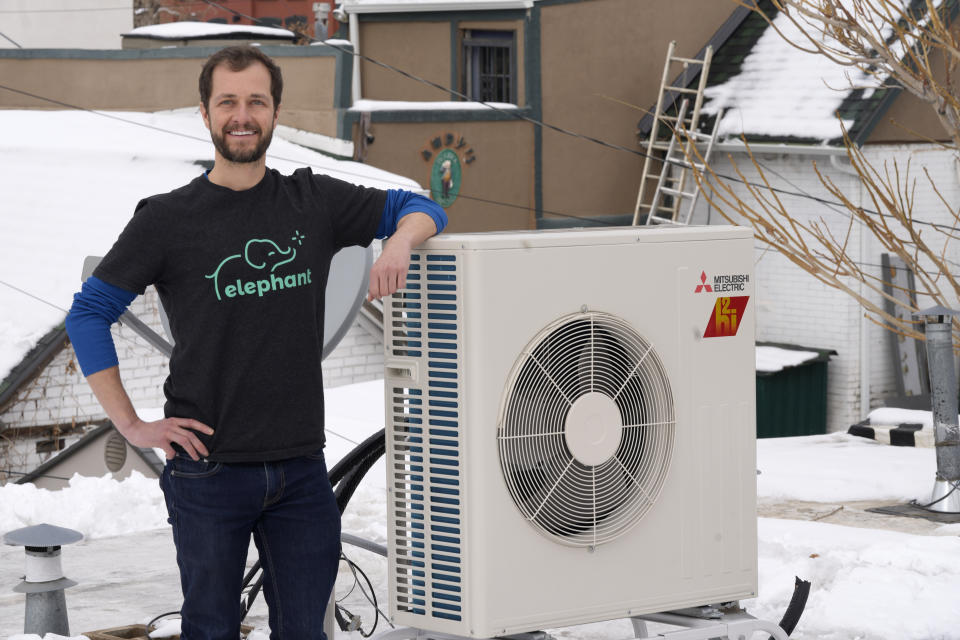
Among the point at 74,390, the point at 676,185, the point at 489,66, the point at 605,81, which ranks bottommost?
the point at 74,390

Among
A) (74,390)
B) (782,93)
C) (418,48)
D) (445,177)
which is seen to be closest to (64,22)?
(418,48)

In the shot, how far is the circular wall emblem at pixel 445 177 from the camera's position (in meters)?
18.8

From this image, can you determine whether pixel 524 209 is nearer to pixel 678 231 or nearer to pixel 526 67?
pixel 526 67

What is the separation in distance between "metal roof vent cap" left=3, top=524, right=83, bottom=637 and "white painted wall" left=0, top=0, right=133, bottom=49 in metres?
23.3

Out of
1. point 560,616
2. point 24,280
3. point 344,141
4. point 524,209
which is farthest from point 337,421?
point 524,209

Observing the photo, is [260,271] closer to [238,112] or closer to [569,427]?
[238,112]

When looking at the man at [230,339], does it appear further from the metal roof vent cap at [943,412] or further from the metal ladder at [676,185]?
the metal ladder at [676,185]

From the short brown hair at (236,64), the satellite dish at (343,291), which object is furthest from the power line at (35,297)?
the short brown hair at (236,64)

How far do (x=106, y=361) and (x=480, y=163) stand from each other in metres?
15.9

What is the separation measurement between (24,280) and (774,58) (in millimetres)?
10359

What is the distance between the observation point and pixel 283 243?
3514mm

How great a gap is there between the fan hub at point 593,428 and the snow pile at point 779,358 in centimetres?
1307

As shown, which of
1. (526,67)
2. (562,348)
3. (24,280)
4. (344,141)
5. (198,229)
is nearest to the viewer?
(198,229)

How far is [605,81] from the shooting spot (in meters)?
19.9
